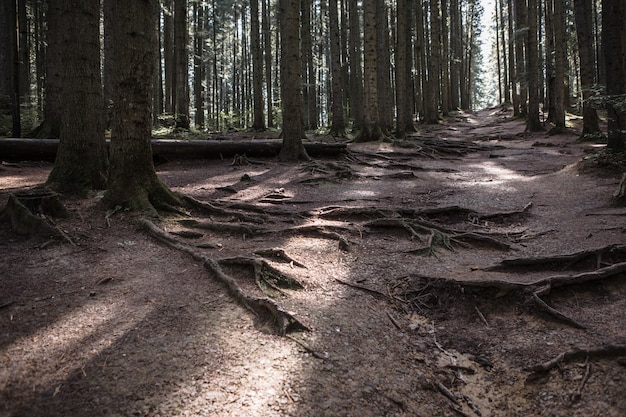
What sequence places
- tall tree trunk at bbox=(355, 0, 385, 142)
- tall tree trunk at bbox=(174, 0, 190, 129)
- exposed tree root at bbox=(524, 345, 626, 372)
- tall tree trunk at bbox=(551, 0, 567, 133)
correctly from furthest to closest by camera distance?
1. tall tree trunk at bbox=(174, 0, 190, 129)
2. tall tree trunk at bbox=(551, 0, 567, 133)
3. tall tree trunk at bbox=(355, 0, 385, 142)
4. exposed tree root at bbox=(524, 345, 626, 372)

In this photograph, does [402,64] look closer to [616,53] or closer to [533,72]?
[533,72]

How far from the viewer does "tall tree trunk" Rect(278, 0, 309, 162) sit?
11.6 metres

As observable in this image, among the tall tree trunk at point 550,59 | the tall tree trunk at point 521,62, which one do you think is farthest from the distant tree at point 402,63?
the tall tree trunk at point 550,59

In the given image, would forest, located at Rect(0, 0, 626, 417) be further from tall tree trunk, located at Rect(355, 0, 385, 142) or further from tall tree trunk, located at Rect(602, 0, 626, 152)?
tall tree trunk, located at Rect(355, 0, 385, 142)

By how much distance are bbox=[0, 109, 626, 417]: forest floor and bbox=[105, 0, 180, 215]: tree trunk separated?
0.49 meters

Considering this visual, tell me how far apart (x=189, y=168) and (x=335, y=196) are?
4.74 metres

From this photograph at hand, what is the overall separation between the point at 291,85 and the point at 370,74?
169 inches

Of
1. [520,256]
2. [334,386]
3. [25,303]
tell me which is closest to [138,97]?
[25,303]

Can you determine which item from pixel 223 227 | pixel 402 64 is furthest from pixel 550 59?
pixel 223 227

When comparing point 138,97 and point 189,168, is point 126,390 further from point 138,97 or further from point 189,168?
point 189,168

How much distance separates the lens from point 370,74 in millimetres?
15023

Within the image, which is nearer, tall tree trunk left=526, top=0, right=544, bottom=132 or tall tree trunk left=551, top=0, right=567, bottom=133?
tall tree trunk left=551, top=0, right=567, bottom=133

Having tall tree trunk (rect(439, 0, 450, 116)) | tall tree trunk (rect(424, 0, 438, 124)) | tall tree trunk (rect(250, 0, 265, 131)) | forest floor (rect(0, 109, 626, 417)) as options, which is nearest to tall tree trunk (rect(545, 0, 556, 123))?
tall tree trunk (rect(424, 0, 438, 124))

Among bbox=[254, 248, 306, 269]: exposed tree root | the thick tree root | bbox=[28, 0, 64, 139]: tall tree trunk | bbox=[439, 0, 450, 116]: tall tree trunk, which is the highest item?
bbox=[439, 0, 450, 116]: tall tree trunk
